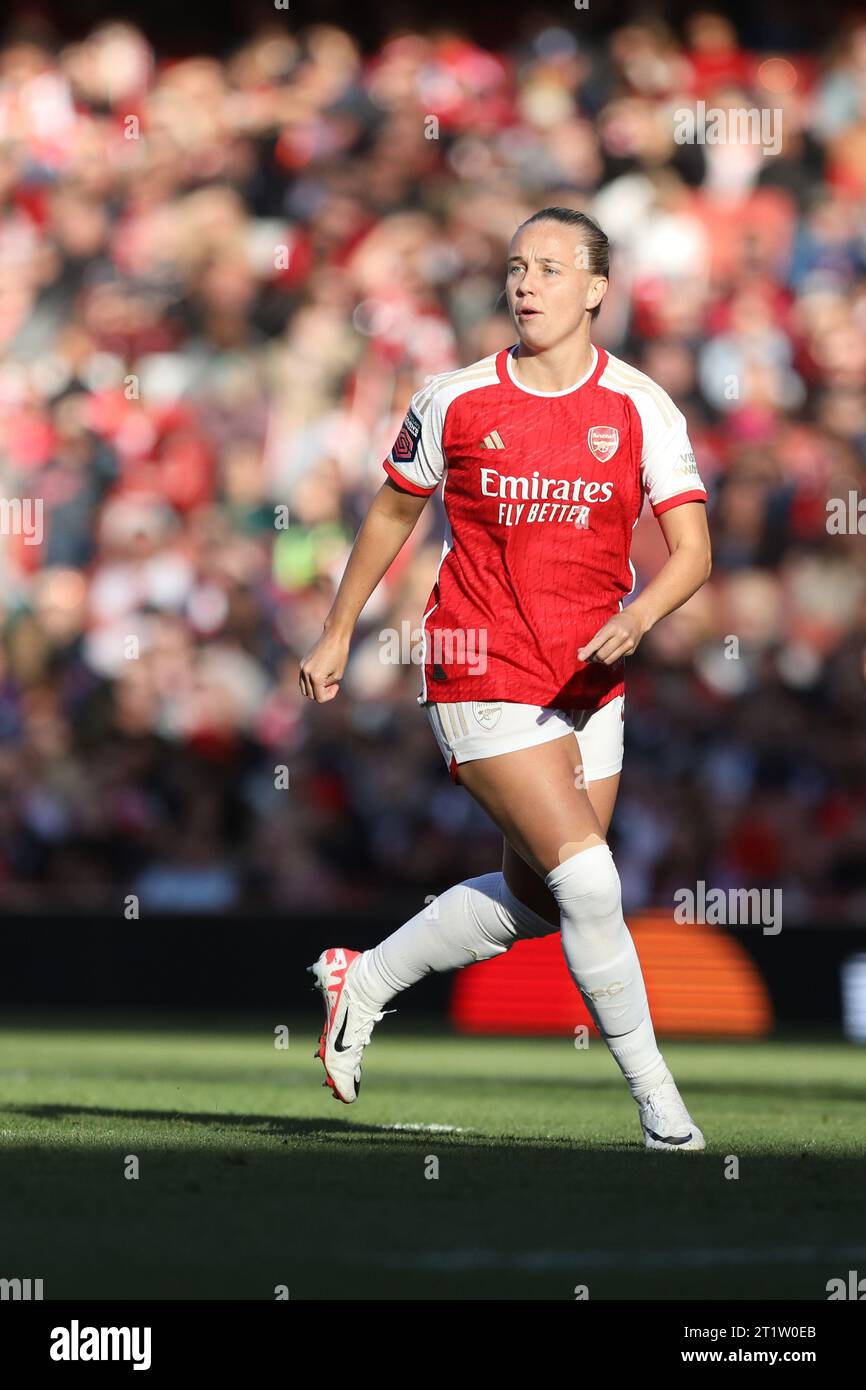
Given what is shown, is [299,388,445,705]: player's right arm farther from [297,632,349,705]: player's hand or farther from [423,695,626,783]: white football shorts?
[423,695,626,783]: white football shorts

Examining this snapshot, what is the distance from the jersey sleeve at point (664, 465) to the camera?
628 centimetres

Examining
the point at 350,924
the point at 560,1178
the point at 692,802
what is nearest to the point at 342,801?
the point at 350,924

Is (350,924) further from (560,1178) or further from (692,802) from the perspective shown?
(560,1178)

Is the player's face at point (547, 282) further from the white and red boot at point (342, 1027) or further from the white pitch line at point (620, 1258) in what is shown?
the white pitch line at point (620, 1258)

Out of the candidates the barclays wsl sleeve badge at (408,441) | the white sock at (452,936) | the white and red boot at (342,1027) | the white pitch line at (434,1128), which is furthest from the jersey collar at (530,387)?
the white pitch line at (434,1128)

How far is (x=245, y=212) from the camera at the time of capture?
1773cm

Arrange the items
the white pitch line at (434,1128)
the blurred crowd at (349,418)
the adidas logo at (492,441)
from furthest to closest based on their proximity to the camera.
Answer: the blurred crowd at (349,418) → the white pitch line at (434,1128) → the adidas logo at (492,441)

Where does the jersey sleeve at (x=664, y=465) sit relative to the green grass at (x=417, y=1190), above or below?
above

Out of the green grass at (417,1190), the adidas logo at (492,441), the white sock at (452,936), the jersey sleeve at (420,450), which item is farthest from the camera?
the white sock at (452,936)

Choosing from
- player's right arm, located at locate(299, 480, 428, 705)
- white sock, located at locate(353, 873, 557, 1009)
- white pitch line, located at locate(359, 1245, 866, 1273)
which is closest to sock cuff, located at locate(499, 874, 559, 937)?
white sock, located at locate(353, 873, 557, 1009)

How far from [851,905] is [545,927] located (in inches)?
259

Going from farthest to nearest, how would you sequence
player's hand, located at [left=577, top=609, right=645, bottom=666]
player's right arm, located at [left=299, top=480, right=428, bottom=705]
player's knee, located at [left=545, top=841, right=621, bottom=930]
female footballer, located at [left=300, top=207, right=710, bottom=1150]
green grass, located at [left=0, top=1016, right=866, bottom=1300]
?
player's right arm, located at [left=299, top=480, right=428, bottom=705], female footballer, located at [left=300, top=207, right=710, bottom=1150], player's knee, located at [left=545, top=841, right=621, bottom=930], player's hand, located at [left=577, top=609, right=645, bottom=666], green grass, located at [left=0, top=1016, right=866, bottom=1300]

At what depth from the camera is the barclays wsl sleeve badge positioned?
645 centimetres

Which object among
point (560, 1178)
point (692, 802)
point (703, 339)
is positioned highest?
point (703, 339)
